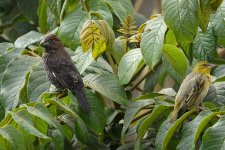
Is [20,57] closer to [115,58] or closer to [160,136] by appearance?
[115,58]

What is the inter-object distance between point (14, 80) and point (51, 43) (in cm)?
78

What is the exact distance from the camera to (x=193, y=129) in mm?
3744

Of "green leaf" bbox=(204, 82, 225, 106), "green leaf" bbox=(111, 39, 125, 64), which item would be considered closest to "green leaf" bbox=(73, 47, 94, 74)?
"green leaf" bbox=(111, 39, 125, 64)

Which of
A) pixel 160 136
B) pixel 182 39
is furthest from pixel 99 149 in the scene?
pixel 182 39

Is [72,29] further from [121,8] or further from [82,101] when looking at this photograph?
[82,101]

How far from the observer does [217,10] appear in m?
4.14

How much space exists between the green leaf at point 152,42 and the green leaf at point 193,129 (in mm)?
404

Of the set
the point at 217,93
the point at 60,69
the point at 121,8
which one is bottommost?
the point at 60,69

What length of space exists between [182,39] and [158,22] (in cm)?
41

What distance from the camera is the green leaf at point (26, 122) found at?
3.53m

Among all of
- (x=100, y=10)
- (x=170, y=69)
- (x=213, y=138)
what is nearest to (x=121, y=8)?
(x=100, y=10)

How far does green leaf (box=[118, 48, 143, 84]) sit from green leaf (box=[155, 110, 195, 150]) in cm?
37

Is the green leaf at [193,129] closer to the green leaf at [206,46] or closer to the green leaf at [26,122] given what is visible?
the green leaf at [206,46]

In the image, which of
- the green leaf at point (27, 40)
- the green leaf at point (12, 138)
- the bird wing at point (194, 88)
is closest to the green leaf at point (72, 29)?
the green leaf at point (27, 40)
